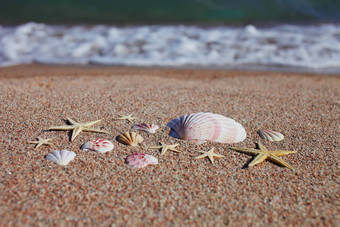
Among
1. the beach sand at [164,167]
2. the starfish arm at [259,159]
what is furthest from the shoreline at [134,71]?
Result: the starfish arm at [259,159]

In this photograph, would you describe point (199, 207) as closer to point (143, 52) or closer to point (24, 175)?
point (24, 175)

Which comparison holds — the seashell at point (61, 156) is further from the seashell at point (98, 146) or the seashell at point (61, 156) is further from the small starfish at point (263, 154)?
the small starfish at point (263, 154)

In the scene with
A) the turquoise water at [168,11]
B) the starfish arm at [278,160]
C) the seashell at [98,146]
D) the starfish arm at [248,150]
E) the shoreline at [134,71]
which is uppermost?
the turquoise water at [168,11]

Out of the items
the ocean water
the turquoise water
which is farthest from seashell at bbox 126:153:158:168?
the turquoise water

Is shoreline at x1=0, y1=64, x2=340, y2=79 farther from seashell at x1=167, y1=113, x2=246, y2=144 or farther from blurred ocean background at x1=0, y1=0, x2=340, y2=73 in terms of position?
seashell at x1=167, y1=113, x2=246, y2=144

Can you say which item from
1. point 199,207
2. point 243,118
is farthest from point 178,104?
point 199,207

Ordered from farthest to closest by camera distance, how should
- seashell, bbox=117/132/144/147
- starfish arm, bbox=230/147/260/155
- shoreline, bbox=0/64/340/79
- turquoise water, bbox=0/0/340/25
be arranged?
1. turquoise water, bbox=0/0/340/25
2. shoreline, bbox=0/64/340/79
3. seashell, bbox=117/132/144/147
4. starfish arm, bbox=230/147/260/155

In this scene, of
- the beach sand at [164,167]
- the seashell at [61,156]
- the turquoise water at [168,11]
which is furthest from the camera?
the turquoise water at [168,11]
